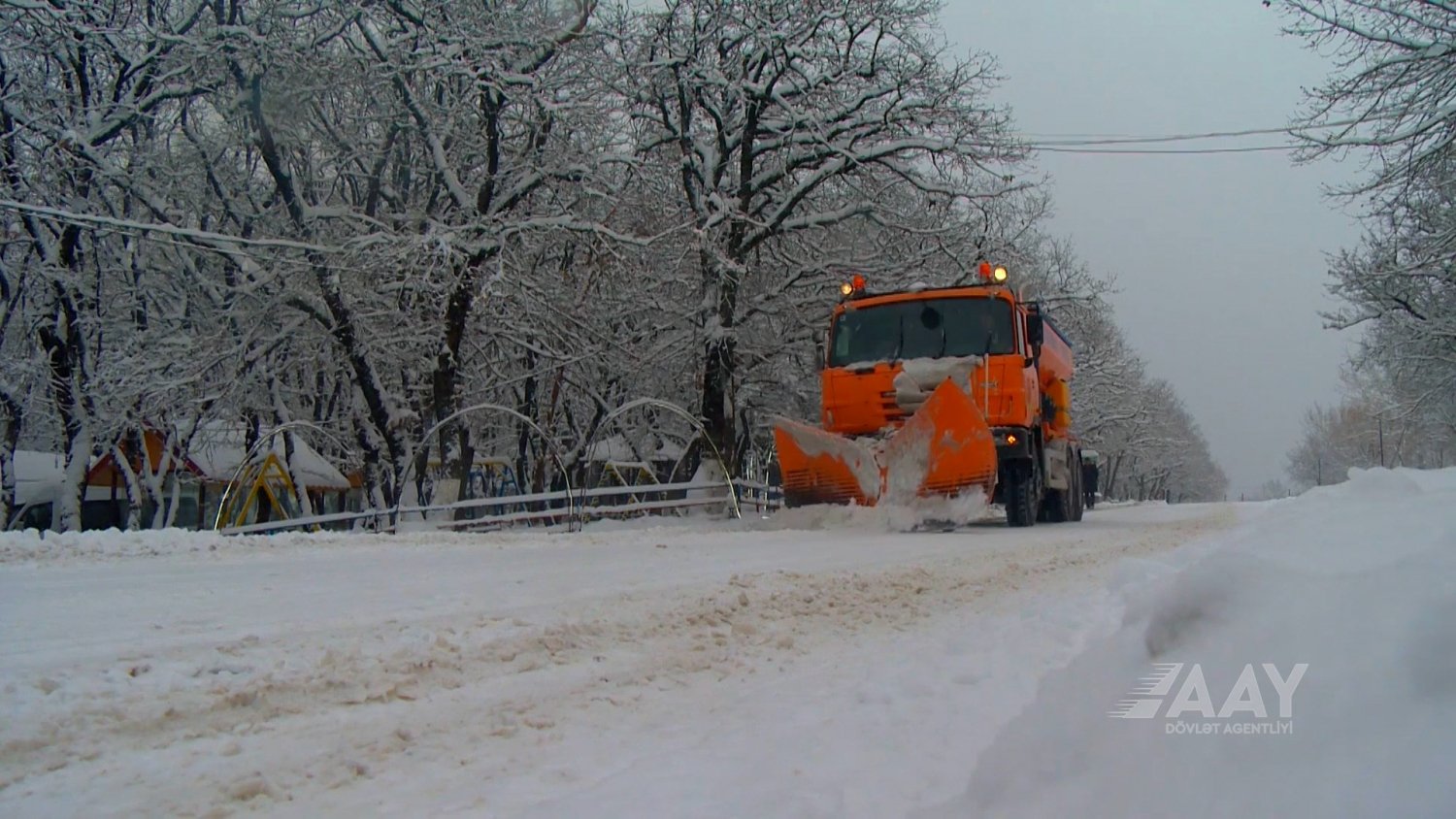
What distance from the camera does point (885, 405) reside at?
44.6 ft

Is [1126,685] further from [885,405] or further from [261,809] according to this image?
[885,405]

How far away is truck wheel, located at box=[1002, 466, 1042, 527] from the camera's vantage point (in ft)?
48.3

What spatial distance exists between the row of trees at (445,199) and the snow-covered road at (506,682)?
9.02 meters

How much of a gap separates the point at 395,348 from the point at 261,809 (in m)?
16.3

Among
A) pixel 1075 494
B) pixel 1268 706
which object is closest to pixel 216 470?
pixel 1075 494

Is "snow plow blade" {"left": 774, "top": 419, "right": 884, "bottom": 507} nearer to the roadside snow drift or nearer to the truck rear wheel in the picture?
the truck rear wheel

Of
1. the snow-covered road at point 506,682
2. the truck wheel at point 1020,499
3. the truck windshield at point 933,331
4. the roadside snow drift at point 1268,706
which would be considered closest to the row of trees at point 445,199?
the truck windshield at point 933,331

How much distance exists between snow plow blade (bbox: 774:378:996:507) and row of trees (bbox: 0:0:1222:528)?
454 centimetres

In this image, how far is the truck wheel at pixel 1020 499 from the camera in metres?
14.7

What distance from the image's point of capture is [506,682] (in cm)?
437

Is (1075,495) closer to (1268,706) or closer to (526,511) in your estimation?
(526,511)

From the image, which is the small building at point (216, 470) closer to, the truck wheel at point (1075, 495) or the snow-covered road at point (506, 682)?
the snow-covered road at point (506, 682)

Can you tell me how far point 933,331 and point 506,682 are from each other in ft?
34.0

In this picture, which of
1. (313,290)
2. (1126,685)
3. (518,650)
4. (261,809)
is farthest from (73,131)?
(1126,685)
